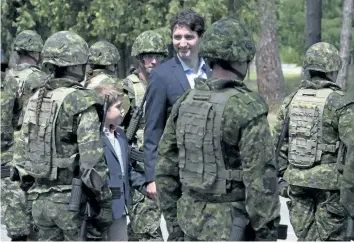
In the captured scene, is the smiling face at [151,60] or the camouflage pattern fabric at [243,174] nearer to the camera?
the camouflage pattern fabric at [243,174]

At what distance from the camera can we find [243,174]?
18.1 feet

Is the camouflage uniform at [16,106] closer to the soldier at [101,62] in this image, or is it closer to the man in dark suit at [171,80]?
the soldier at [101,62]

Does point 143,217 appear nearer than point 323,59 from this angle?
No

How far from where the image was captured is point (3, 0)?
101ft

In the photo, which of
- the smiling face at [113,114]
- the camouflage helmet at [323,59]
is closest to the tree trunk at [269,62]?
the camouflage helmet at [323,59]

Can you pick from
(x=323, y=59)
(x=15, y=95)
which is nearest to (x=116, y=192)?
(x=323, y=59)

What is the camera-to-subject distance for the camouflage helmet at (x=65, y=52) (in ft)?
23.4

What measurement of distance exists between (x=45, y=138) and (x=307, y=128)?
2.47 metres

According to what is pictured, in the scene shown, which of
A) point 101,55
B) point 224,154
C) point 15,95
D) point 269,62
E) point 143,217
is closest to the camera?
point 224,154

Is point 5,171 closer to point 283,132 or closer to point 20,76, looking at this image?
point 20,76

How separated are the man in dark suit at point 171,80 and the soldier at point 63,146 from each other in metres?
0.53

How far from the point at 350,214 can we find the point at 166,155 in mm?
1123

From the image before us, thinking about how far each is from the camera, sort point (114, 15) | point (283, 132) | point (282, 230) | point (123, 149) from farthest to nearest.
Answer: point (114, 15) < point (283, 132) < point (123, 149) < point (282, 230)

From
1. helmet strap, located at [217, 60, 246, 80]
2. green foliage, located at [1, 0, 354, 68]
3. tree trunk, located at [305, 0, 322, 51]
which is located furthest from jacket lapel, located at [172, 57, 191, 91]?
green foliage, located at [1, 0, 354, 68]
